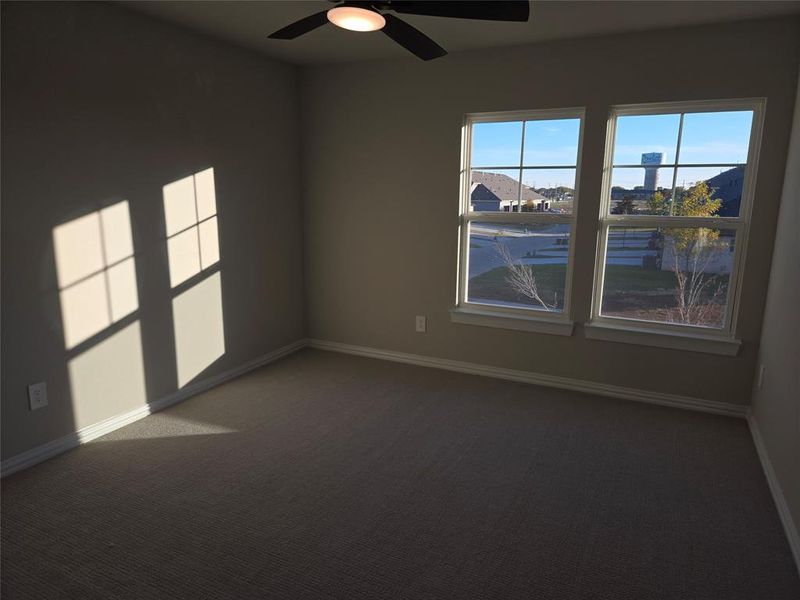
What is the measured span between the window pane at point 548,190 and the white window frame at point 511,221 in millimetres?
42

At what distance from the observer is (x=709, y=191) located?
10.9ft

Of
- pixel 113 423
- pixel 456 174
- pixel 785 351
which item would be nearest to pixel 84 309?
pixel 113 423

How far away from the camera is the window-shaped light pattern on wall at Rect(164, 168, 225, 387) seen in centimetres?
339

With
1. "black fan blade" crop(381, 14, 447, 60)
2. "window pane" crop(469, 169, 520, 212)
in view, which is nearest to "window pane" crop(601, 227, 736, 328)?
"window pane" crop(469, 169, 520, 212)

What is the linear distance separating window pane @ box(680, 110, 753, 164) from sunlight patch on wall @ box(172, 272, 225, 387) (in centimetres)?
331

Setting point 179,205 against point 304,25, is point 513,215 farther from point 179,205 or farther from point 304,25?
point 179,205

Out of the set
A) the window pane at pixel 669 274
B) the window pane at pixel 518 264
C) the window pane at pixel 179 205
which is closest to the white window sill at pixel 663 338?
the window pane at pixel 669 274

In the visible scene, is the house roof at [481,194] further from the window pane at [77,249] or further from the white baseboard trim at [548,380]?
the window pane at [77,249]

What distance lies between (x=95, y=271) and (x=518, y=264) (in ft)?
9.20

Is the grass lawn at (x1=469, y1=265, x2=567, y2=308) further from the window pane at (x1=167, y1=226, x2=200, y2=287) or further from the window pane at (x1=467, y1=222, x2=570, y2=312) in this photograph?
the window pane at (x1=167, y1=226, x2=200, y2=287)

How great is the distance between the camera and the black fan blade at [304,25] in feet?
7.18

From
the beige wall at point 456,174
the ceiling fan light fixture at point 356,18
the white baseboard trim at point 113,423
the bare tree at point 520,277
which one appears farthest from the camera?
the bare tree at point 520,277

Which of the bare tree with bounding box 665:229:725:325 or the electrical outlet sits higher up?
the bare tree with bounding box 665:229:725:325

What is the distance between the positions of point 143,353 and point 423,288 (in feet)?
6.88
